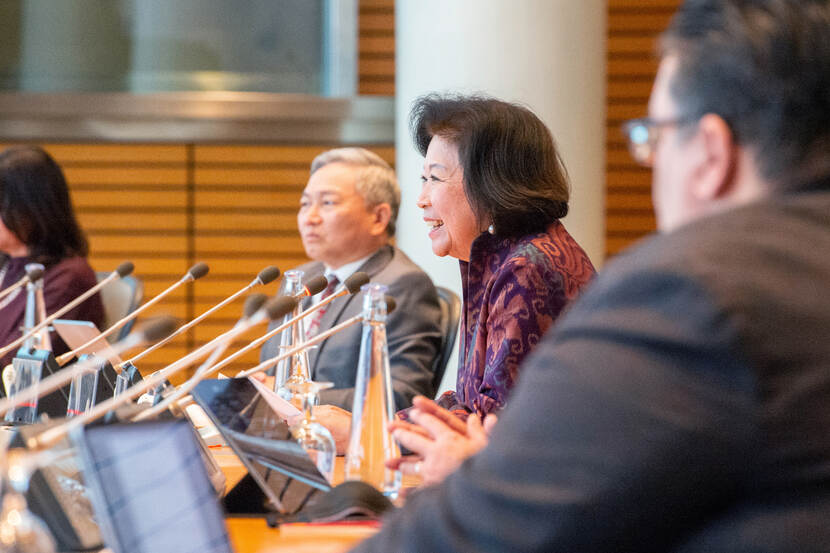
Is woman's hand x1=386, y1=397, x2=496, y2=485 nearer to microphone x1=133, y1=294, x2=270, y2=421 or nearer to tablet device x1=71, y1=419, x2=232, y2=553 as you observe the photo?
microphone x1=133, y1=294, x2=270, y2=421

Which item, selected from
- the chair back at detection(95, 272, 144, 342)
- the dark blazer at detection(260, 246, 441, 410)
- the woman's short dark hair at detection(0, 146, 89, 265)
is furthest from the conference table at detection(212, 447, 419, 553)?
the woman's short dark hair at detection(0, 146, 89, 265)

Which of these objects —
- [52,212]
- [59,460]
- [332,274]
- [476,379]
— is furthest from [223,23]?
[59,460]

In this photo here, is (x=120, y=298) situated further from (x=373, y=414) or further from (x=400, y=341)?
(x=373, y=414)

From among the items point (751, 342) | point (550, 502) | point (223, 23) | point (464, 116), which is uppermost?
point (223, 23)

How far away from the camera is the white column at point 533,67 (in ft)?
11.7

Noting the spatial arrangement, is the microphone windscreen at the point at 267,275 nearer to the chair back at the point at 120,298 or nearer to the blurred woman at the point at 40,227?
the chair back at the point at 120,298

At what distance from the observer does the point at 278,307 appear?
1197 mm

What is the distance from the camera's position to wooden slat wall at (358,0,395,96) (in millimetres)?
5406

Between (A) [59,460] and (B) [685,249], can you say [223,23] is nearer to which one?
(A) [59,460]

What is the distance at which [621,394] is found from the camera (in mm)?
732

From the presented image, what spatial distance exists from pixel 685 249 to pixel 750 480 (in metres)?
0.18

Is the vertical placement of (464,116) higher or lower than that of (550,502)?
higher

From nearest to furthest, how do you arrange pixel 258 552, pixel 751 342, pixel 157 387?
pixel 751 342 < pixel 258 552 < pixel 157 387

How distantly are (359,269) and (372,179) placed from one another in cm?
36
